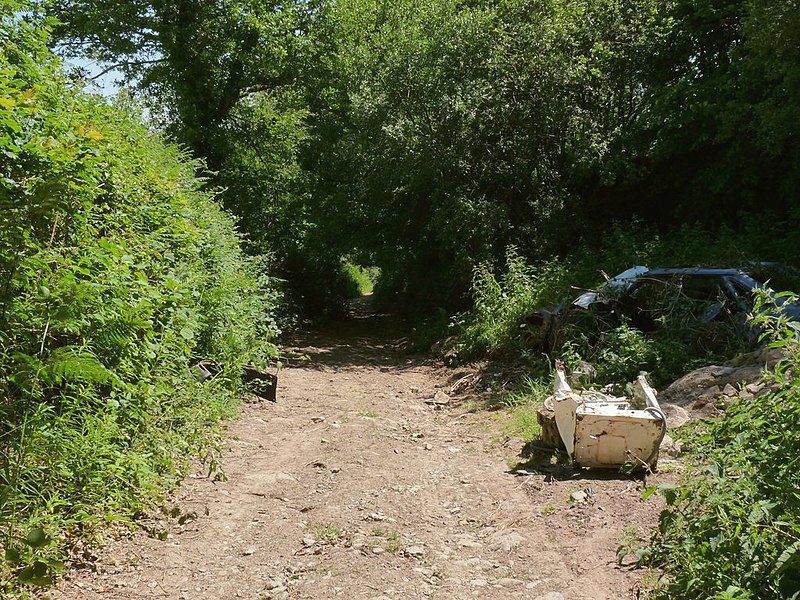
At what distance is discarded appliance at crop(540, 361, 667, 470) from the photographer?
5.64 metres

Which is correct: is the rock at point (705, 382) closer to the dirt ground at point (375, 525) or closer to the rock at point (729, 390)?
the rock at point (729, 390)

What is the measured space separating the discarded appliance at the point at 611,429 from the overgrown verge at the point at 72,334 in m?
3.27

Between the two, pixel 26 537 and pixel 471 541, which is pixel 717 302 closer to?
pixel 471 541

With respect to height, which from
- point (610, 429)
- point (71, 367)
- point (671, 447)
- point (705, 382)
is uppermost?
point (71, 367)

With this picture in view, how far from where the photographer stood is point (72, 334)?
4.65 meters

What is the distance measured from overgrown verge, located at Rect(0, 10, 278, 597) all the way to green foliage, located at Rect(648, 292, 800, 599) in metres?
3.47

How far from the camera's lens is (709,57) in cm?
1466

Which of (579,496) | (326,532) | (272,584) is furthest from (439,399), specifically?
(272,584)

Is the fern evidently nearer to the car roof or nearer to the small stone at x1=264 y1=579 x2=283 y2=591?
the small stone at x1=264 y1=579 x2=283 y2=591

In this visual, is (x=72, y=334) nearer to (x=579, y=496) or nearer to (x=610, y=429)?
(x=579, y=496)

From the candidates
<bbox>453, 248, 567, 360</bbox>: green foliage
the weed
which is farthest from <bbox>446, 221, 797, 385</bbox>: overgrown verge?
the weed

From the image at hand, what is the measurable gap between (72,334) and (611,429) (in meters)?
4.23

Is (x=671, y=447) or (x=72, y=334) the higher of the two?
(x=72, y=334)

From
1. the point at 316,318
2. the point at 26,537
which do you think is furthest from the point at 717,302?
the point at 316,318
